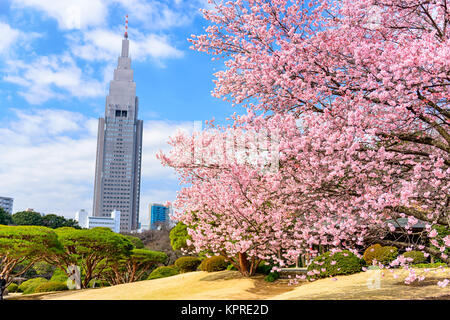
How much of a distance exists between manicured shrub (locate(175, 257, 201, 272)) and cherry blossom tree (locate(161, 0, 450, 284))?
15416mm

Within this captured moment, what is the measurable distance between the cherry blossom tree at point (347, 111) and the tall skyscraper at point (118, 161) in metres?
109

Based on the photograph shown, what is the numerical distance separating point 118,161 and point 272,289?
10907 cm

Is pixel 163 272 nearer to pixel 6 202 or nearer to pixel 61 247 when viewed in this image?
pixel 61 247

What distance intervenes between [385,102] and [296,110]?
5.64 feet

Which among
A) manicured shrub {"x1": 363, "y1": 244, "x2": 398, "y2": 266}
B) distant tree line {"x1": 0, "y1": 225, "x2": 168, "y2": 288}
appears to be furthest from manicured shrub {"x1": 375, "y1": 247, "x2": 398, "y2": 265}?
distant tree line {"x1": 0, "y1": 225, "x2": 168, "y2": 288}

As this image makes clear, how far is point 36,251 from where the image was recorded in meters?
17.1

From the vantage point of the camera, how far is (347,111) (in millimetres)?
6254

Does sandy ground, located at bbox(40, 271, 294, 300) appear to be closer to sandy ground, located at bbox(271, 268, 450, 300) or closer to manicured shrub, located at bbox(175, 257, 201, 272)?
sandy ground, located at bbox(271, 268, 450, 300)

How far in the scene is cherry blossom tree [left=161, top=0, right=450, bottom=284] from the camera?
5.72 meters

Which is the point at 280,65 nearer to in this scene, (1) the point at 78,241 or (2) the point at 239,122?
(2) the point at 239,122

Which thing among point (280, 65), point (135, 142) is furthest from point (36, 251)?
point (135, 142)

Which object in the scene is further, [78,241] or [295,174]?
[78,241]

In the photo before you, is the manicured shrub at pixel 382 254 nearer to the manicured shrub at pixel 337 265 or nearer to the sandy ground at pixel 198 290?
the manicured shrub at pixel 337 265

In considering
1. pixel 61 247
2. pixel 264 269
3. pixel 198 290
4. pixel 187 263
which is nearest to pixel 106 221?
pixel 187 263
